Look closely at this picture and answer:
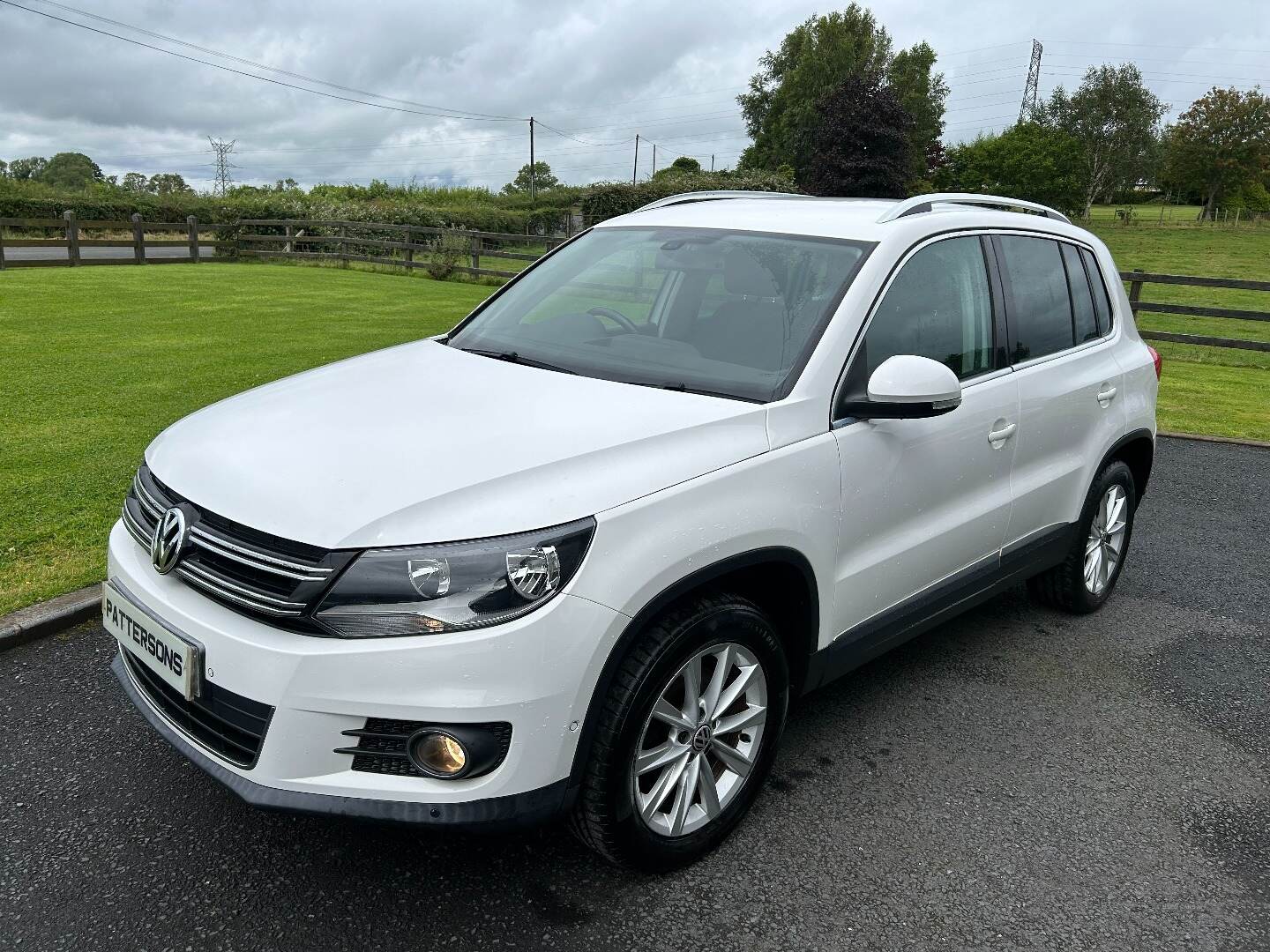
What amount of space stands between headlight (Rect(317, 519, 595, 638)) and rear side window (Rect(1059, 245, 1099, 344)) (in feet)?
10.1

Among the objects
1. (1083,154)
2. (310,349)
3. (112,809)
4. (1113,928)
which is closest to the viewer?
(1113,928)

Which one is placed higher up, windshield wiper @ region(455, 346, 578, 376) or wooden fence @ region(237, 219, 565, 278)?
wooden fence @ region(237, 219, 565, 278)

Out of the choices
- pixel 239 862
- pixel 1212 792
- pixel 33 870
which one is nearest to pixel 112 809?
pixel 33 870

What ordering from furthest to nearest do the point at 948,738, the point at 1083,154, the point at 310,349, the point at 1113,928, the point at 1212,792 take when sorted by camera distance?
the point at 1083,154, the point at 310,349, the point at 948,738, the point at 1212,792, the point at 1113,928

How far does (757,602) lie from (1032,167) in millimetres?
72127

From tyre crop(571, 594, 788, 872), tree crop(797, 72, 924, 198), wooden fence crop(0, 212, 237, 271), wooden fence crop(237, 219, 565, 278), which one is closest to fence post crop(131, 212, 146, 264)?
wooden fence crop(0, 212, 237, 271)

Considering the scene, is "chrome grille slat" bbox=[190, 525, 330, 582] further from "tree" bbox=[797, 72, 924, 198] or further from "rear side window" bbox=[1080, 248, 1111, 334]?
"tree" bbox=[797, 72, 924, 198]

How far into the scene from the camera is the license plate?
7.82 ft

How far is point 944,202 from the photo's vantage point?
3.82 m

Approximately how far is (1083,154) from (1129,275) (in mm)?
63858

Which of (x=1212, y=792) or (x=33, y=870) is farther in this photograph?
(x=1212, y=792)

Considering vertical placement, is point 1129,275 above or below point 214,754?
above

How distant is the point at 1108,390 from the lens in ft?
14.4

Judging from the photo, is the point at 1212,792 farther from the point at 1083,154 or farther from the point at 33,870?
the point at 1083,154
